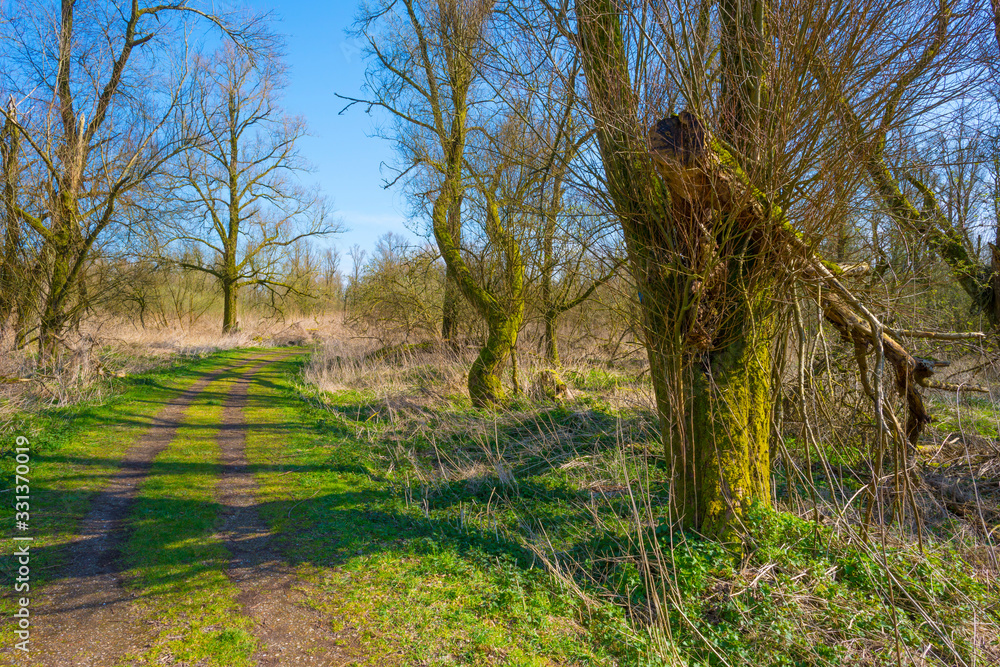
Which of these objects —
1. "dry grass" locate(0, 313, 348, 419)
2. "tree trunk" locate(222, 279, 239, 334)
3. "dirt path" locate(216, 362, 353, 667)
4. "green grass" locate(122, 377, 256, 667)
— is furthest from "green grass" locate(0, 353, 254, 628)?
"tree trunk" locate(222, 279, 239, 334)

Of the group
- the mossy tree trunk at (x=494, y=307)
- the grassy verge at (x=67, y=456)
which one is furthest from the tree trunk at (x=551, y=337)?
the grassy verge at (x=67, y=456)

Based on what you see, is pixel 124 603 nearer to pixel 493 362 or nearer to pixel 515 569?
pixel 515 569

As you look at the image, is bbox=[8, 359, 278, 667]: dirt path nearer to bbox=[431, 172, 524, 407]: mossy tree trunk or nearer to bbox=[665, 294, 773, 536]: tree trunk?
bbox=[665, 294, 773, 536]: tree trunk

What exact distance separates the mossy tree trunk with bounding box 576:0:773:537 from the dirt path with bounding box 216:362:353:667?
9.58ft

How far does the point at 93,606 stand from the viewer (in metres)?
3.48

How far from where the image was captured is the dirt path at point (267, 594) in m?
3.23

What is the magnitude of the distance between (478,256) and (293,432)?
18.3 ft

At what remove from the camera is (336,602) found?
3816 mm

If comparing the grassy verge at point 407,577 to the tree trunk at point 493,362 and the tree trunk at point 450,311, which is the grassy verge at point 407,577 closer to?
the tree trunk at point 493,362

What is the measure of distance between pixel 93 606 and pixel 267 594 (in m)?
1.07

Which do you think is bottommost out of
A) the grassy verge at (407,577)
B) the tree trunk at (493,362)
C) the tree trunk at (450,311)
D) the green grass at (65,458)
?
the grassy verge at (407,577)

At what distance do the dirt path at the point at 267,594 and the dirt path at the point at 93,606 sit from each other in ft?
2.16

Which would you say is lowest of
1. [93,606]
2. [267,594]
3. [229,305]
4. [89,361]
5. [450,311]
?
[267,594]

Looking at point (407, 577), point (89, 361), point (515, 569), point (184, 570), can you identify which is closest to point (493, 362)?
point (515, 569)
